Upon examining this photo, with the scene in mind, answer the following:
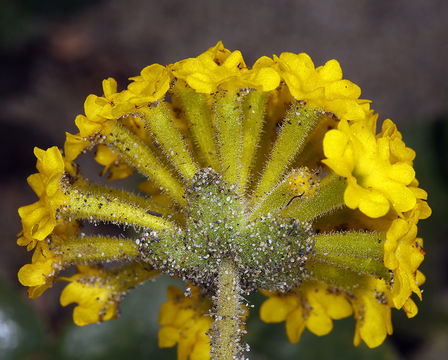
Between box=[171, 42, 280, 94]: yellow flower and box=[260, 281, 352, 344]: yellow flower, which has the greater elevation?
box=[171, 42, 280, 94]: yellow flower

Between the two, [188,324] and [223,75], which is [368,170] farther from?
[188,324]

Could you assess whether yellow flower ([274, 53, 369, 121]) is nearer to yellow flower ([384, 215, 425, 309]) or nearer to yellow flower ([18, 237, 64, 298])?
yellow flower ([384, 215, 425, 309])

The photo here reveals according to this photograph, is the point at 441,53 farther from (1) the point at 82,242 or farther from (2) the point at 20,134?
(1) the point at 82,242

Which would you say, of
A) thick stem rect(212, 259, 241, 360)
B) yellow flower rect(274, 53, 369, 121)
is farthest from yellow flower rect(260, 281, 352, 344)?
yellow flower rect(274, 53, 369, 121)

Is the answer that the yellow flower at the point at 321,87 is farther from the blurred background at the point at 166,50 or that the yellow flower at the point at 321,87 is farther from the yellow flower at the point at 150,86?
the blurred background at the point at 166,50

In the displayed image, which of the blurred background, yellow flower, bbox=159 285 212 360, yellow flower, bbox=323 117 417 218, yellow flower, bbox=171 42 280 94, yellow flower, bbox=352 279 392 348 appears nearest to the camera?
yellow flower, bbox=323 117 417 218
